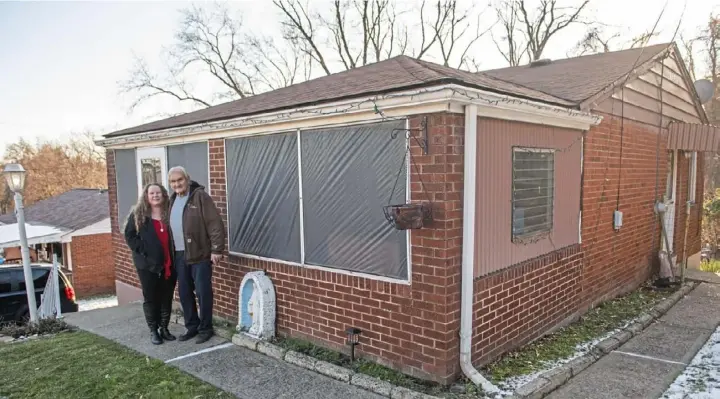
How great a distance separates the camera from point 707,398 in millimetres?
3311

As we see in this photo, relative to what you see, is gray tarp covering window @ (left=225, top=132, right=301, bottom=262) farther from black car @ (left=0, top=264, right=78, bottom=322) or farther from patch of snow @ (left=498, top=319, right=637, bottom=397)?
black car @ (left=0, top=264, right=78, bottom=322)

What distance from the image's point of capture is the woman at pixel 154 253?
174 inches

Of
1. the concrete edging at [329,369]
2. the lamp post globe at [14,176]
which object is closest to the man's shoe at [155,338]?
the concrete edging at [329,369]

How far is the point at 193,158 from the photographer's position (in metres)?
5.42

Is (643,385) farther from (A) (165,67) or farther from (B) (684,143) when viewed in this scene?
(A) (165,67)

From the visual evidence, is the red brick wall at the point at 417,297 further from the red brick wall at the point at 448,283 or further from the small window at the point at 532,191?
the small window at the point at 532,191

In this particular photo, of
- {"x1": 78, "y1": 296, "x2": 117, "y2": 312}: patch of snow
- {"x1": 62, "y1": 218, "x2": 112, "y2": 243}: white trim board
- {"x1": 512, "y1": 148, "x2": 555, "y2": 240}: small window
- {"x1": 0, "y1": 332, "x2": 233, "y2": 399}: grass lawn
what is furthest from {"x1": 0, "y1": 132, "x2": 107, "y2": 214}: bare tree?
{"x1": 512, "y1": 148, "x2": 555, "y2": 240}: small window

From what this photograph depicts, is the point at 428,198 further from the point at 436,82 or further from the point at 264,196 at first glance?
the point at 264,196

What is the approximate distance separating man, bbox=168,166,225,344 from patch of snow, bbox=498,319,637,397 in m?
2.87

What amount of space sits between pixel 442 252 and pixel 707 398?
223 centimetres

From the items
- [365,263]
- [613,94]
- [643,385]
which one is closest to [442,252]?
[365,263]

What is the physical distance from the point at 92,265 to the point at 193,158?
17.9m

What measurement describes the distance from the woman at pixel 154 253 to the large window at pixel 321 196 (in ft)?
2.33

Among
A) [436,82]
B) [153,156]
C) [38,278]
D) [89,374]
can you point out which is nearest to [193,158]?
[153,156]
